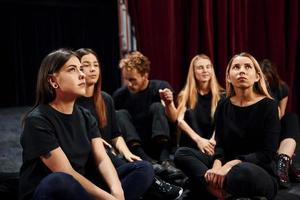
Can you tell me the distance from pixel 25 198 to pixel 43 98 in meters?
0.35

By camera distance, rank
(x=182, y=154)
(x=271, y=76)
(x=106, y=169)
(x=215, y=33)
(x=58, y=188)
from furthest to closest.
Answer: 1. (x=215, y=33)
2. (x=271, y=76)
3. (x=182, y=154)
4. (x=106, y=169)
5. (x=58, y=188)

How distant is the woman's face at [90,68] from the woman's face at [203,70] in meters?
0.66

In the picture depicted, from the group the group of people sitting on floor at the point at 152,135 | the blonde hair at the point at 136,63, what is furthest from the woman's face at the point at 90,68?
the blonde hair at the point at 136,63

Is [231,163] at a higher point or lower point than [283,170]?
higher

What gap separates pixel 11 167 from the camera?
2.43 metres

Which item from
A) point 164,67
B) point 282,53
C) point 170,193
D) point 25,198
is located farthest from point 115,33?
point 25,198

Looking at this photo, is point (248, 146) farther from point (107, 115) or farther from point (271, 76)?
point (271, 76)

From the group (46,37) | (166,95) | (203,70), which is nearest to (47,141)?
(166,95)

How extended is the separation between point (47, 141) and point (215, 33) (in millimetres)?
2059

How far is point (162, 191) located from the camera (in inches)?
78.4

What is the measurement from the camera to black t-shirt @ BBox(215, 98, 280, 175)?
70.5 inches

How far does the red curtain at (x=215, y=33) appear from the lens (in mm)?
3078

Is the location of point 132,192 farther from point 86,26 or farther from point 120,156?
point 86,26

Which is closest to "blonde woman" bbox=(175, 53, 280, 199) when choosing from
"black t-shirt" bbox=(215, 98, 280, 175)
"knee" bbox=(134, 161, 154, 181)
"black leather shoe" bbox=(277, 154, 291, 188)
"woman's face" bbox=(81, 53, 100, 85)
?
"black t-shirt" bbox=(215, 98, 280, 175)
